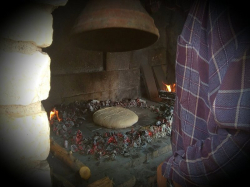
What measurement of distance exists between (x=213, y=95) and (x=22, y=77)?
3.04 ft

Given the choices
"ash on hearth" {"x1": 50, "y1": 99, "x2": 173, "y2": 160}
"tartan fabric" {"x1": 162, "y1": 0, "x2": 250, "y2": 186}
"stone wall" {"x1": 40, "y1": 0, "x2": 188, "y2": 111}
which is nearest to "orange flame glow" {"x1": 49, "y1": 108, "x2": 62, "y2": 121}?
"ash on hearth" {"x1": 50, "y1": 99, "x2": 173, "y2": 160}

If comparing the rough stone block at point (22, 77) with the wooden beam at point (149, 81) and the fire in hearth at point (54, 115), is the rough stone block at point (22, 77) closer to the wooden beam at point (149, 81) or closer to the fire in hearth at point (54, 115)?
the fire in hearth at point (54, 115)

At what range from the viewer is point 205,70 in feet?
3.08

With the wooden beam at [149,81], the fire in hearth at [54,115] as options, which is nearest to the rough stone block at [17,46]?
the fire in hearth at [54,115]

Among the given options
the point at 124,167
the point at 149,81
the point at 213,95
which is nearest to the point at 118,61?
the point at 149,81

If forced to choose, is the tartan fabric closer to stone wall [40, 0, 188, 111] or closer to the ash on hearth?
the ash on hearth

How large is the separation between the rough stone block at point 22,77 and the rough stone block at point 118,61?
393 cm

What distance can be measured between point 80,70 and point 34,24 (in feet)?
11.9

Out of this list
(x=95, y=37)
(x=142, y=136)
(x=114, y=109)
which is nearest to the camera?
(x=95, y=37)

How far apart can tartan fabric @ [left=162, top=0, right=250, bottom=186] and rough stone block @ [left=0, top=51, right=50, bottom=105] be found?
787 mm

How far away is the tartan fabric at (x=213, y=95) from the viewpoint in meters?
0.74

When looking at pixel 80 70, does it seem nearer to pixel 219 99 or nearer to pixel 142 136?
pixel 142 136

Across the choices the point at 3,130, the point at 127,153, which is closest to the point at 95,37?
the point at 127,153

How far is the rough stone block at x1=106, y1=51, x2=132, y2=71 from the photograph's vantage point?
4.86 m
